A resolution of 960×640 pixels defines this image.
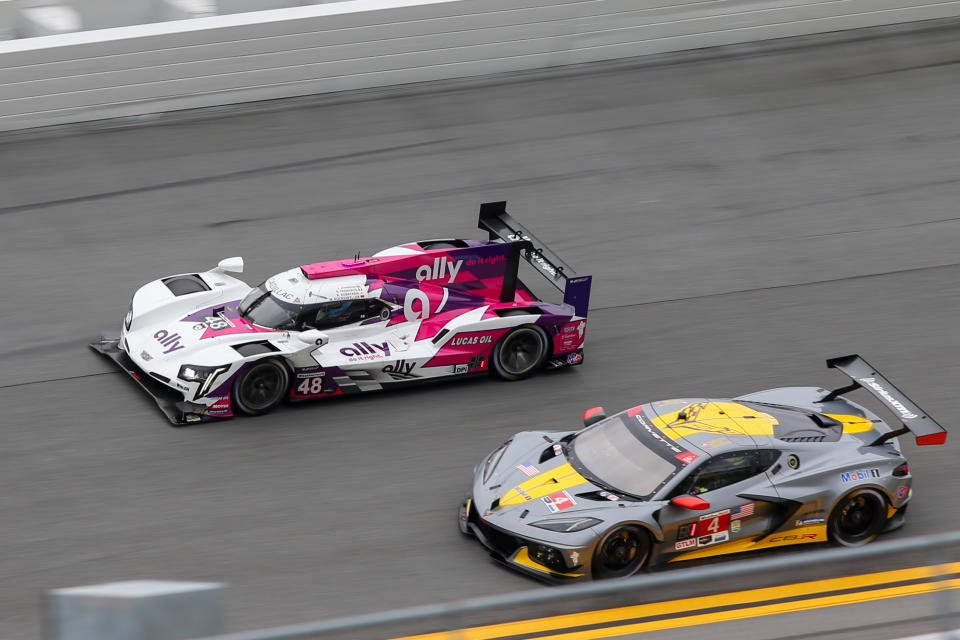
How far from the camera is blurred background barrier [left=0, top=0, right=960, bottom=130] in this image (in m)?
18.4

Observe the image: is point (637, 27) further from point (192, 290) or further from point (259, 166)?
point (192, 290)

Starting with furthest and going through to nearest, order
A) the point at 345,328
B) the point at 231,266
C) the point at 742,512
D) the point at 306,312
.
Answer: the point at 231,266 < the point at 345,328 < the point at 306,312 < the point at 742,512

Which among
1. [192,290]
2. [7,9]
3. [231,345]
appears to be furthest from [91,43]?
[231,345]

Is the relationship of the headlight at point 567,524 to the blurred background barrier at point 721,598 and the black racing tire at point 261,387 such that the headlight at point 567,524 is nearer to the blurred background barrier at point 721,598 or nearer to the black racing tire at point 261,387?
the blurred background barrier at point 721,598

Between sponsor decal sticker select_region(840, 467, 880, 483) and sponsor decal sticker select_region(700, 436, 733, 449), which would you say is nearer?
sponsor decal sticker select_region(700, 436, 733, 449)

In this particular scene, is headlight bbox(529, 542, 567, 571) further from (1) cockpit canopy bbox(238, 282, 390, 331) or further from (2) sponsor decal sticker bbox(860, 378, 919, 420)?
(1) cockpit canopy bbox(238, 282, 390, 331)

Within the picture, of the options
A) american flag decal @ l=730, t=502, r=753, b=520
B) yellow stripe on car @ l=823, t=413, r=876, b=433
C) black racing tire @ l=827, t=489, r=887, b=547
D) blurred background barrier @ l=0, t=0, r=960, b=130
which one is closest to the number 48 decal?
american flag decal @ l=730, t=502, r=753, b=520

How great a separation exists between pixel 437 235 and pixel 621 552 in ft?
25.2

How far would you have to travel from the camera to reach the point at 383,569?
9.53m

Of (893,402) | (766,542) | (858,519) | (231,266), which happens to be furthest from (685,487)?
(231,266)

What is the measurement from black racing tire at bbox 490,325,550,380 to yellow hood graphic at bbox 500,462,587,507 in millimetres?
3064

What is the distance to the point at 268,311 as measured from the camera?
1220cm

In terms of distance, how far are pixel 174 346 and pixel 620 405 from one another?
442 cm

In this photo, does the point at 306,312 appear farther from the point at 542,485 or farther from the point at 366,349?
the point at 542,485
